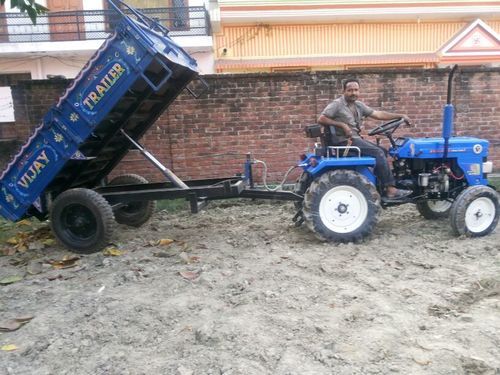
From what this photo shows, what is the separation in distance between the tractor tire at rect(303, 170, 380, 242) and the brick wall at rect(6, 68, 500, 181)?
3190 millimetres

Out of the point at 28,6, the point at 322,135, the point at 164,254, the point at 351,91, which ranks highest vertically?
the point at 28,6

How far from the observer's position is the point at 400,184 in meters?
5.88

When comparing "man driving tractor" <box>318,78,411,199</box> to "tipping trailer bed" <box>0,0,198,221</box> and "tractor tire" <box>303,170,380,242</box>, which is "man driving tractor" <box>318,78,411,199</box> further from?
"tipping trailer bed" <box>0,0,198,221</box>

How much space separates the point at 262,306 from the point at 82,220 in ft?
9.13

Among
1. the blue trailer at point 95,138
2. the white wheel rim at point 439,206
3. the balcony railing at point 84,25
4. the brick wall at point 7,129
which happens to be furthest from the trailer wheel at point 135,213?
the balcony railing at point 84,25

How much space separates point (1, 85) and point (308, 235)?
6.02m

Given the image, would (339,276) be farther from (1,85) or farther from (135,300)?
(1,85)

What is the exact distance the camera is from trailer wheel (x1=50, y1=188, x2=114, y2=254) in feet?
17.5

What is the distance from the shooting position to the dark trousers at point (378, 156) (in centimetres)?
561

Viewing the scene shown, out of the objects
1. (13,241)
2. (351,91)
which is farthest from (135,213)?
(351,91)

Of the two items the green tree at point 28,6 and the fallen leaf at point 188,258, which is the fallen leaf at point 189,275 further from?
the green tree at point 28,6

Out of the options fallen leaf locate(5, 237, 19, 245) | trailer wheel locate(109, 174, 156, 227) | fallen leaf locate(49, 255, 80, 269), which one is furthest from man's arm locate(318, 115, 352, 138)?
fallen leaf locate(5, 237, 19, 245)

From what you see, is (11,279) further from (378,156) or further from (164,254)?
(378,156)

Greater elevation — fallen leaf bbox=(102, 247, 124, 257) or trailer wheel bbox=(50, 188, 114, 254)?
trailer wheel bbox=(50, 188, 114, 254)
